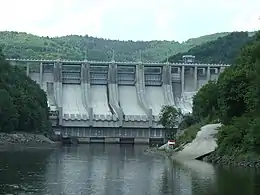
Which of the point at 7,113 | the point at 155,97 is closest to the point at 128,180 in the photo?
the point at 7,113

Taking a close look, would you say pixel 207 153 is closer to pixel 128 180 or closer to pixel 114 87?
pixel 128 180

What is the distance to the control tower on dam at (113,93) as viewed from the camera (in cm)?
11756

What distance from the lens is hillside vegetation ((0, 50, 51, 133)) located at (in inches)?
3474

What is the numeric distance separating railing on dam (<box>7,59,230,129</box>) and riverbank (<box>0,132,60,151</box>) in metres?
24.5

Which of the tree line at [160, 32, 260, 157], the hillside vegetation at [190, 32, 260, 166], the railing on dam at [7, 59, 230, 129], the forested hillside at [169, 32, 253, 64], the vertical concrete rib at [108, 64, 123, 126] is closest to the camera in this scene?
the hillside vegetation at [190, 32, 260, 166]

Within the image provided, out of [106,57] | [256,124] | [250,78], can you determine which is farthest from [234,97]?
[106,57]

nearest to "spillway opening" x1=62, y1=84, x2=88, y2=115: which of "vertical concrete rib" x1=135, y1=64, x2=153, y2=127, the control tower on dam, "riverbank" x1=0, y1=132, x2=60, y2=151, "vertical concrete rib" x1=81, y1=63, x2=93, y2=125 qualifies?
the control tower on dam

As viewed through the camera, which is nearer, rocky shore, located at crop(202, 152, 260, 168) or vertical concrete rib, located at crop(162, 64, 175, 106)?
rocky shore, located at crop(202, 152, 260, 168)

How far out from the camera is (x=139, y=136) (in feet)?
390

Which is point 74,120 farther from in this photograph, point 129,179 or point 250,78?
point 129,179

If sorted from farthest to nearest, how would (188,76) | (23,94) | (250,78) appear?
(188,76) < (23,94) < (250,78)

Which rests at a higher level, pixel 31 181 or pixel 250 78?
pixel 250 78

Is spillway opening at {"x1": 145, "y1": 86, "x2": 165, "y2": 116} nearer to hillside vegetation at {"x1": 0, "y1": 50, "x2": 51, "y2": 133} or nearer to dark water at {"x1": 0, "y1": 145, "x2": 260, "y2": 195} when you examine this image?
hillside vegetation at {"x1": 0, "y1": 50, "x2": 51, "y2": 133}

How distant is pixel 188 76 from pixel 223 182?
92002 mm
